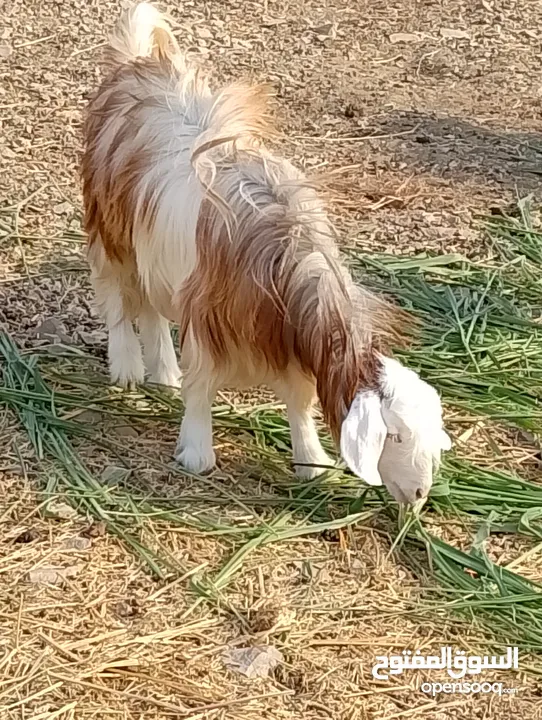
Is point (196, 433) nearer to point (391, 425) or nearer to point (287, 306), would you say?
point (287, 306)

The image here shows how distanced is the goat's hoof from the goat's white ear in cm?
78

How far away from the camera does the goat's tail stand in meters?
4.11

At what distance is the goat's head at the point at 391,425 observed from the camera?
3.13m

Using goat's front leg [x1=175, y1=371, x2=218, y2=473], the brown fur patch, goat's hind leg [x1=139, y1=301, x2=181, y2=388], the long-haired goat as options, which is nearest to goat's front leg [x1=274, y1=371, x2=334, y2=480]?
the long-haired goat

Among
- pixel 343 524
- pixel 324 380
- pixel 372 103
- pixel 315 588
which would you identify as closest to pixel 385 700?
pixel 315 588

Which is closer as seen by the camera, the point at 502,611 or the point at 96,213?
the point at 502,611

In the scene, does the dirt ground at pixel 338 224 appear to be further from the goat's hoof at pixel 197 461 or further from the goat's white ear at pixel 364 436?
the goat's white ear at pixel 364 436

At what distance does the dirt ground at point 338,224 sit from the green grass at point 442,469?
7 cm

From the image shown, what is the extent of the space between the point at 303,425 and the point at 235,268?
627 mm

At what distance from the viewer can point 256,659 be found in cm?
315

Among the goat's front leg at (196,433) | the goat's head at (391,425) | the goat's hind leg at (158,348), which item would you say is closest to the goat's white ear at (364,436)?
the goat's head at (391,425)

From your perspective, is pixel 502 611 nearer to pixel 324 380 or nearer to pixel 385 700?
pixel 385 700

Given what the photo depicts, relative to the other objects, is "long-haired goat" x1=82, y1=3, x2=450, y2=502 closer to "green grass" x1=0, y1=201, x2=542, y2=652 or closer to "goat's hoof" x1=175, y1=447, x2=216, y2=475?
"goat's hoof" x1=175, y1=447, x2=216, y2=475

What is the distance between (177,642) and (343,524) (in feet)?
2.22
